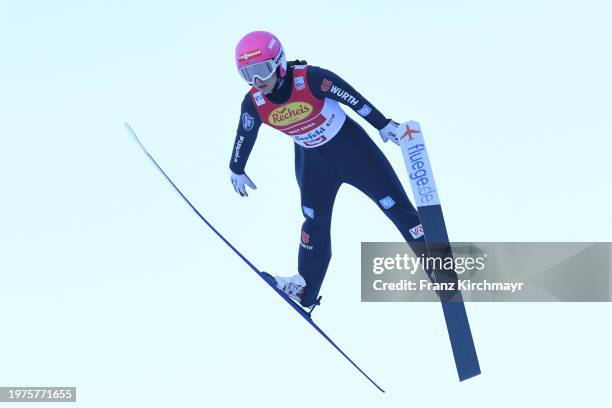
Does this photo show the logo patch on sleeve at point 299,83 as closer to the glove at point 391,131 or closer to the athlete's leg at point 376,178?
the athlete's leg at point 376,178

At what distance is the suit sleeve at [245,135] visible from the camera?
7.09m

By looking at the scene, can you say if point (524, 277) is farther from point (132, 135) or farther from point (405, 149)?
point (132, 135)

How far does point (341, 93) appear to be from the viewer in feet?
22.4

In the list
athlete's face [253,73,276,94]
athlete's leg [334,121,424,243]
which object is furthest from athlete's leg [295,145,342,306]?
athlete's face [253,73,276,94]

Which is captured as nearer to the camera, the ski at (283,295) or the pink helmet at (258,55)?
the pink helmet at (258,55)

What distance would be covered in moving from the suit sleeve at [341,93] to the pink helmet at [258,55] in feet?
1.08

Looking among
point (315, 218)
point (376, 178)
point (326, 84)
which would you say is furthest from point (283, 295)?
point (326, 84)

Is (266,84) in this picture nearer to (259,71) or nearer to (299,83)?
(259,71)

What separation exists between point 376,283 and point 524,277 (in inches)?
49.8

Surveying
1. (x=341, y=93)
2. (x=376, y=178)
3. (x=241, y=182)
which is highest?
(x=341, y=93)

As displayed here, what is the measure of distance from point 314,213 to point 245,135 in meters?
0.93

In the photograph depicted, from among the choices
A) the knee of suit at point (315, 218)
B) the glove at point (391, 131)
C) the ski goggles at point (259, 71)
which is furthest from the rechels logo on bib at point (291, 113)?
the knee of suit at point (315, 218)

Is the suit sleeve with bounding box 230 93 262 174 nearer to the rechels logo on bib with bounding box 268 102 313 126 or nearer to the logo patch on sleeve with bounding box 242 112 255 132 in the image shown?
the logo patch on sleeve with bounding box 242 112 255 132

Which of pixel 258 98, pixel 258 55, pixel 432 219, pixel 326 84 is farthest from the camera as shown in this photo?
pixel 258 98
